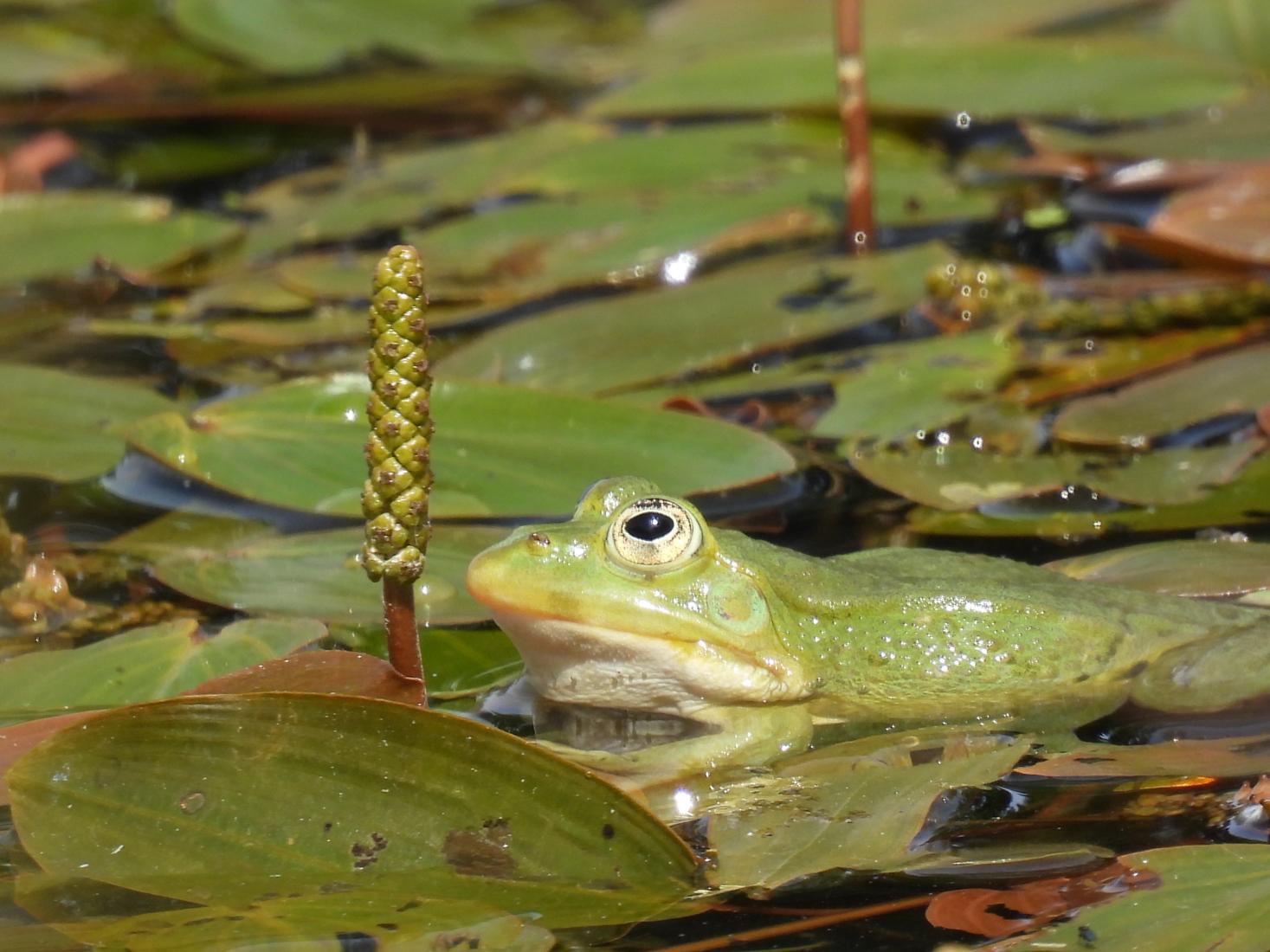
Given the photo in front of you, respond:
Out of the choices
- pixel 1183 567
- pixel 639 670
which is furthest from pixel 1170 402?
pixel 639 670

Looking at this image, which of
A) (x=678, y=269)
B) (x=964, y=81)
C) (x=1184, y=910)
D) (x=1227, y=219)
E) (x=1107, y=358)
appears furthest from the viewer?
(x=964, y=81)

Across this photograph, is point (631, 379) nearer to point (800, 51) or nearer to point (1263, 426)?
point (1263, 426)

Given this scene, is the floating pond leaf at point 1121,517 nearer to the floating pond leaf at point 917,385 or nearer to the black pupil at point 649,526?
the floating pond leaf at point 917,385

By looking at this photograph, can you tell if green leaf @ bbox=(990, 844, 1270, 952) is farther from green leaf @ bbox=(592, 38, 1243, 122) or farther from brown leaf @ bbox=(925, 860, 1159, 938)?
green leaf @ bbox=(592, 38, 1243, 122)

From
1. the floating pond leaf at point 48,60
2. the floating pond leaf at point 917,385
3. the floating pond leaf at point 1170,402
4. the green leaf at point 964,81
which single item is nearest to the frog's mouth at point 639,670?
the floating pond leaf at point 917,385

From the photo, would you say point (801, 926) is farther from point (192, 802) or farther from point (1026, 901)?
point (192, 802)

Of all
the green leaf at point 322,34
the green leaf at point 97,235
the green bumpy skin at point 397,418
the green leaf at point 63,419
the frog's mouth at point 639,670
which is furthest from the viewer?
the green leaf at point 322,34

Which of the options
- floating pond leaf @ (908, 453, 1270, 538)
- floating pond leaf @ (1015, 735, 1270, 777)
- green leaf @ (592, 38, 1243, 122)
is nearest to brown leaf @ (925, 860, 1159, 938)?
floating pond leaf @ (1015, 735, 1270, 777)

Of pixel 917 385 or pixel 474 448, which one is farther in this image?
pixel 917 385
